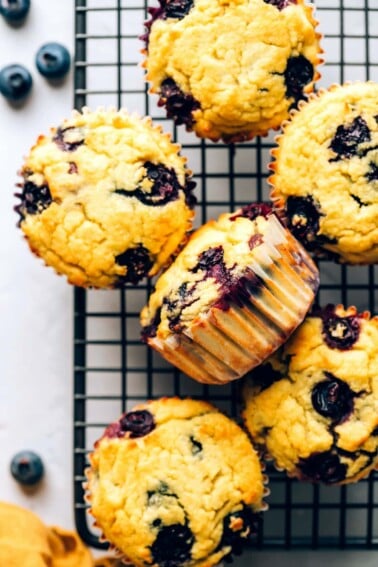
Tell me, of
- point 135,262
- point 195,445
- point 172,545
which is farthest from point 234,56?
point 172,545

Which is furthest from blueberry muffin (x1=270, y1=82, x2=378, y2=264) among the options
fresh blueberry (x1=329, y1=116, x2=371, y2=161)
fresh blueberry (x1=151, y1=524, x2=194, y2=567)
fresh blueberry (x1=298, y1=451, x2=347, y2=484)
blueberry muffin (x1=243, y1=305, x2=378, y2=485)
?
fresh blueberry (x1=151, y1=524, x2=194, y2=567)

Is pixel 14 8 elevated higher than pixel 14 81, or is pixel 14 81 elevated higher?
pixel 14 8

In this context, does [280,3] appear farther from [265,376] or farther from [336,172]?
[265,376]


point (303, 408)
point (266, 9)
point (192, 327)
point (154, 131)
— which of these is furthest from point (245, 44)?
point (303, 408)

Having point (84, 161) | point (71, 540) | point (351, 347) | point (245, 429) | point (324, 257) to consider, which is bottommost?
point (71, 540)

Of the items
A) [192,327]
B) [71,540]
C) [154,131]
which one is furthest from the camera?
[71,540]

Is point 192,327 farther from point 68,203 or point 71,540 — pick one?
point 71,540
